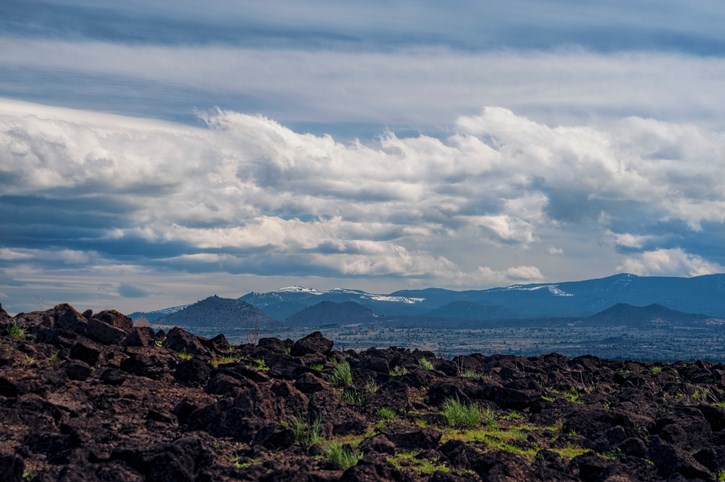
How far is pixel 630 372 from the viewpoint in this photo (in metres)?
36.1

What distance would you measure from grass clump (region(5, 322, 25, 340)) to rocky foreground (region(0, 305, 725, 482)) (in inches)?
3.0

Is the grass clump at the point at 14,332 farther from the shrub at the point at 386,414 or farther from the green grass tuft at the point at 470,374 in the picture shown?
the green grass tuft at the point at 470,374

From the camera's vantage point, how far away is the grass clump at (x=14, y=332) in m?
27.4

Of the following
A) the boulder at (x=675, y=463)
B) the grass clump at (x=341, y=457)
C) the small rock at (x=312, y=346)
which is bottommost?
the boulder at (x=675, y=463)

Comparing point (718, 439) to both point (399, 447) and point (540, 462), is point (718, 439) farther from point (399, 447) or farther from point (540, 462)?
point (399, 447)

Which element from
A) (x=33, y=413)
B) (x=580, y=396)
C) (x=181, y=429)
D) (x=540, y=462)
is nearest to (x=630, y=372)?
(x=580, y=396)

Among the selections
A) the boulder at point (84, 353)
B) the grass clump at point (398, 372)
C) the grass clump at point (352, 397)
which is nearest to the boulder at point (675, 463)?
the grass clump at point (352, 397)

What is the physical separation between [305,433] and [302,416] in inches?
90.9

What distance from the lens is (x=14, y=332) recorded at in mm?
27578

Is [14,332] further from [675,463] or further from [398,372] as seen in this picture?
[675,463]

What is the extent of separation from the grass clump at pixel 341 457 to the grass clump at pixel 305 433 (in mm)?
1346

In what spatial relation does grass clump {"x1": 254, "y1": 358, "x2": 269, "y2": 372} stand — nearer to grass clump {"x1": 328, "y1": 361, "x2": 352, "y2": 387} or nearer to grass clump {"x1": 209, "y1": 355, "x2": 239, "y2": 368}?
grass clump {"x1": 209, "y1": 355, "x2": 239, "y2": 368}

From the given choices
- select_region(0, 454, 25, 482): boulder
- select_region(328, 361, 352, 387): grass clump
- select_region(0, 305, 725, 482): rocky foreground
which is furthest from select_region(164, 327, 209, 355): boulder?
select_region(0, 454, 25, 482): boulder

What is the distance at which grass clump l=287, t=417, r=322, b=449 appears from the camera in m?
19.3
